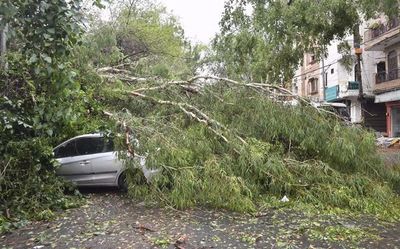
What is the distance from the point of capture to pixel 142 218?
6.23 m

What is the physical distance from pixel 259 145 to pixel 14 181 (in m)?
4.39

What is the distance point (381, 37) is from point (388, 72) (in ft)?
7.03

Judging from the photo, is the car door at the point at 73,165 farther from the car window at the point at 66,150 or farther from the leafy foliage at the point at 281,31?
the leafy foliage at the point at 281,31

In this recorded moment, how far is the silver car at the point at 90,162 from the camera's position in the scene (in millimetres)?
8078

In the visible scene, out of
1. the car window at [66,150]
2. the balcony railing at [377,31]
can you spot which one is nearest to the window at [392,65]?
the balcony railing at [377,31]

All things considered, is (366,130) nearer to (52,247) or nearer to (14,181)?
(52,247)


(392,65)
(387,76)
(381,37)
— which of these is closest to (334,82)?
(387,76)

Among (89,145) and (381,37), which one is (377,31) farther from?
(89,145)

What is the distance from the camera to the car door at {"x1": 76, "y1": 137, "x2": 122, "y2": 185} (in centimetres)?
805

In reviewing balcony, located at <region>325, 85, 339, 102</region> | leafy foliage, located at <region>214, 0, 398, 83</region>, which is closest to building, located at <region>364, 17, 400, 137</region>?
balcony, located at <region>325, 85, 339, 102</region>

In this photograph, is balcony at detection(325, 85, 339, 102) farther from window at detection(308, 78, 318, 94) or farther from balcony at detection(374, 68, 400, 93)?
window at detection(308, 78, 318, 94)

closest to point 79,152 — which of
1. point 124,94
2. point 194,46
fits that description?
point 124,94

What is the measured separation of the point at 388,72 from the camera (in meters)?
23.7

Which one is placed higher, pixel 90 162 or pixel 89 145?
pixel 89 145
